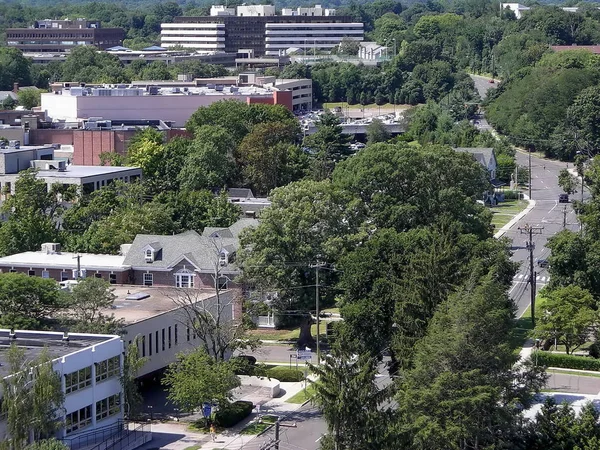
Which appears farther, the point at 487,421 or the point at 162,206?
the point at 162,206

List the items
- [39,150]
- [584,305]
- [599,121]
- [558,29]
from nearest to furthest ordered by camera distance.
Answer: [584,305] → [39,150] → [599,121] → [558,29]

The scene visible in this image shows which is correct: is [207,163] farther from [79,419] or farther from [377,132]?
[79,419]

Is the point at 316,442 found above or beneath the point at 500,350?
beneath

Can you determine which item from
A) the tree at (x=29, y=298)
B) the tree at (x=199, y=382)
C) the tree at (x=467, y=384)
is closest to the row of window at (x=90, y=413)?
the tree at (x=199, y=382)

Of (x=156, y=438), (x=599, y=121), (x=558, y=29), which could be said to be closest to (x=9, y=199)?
(x=156, y=438)

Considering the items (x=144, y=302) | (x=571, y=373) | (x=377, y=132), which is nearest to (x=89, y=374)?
(x=144, y=302)

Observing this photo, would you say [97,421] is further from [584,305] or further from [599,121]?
[599,121]

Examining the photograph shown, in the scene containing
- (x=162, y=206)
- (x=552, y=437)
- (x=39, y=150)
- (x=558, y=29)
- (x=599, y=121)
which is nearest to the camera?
(x=552, y=437)
